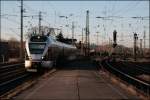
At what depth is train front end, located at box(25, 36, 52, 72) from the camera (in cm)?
3978

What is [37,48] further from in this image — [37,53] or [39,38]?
[39,38]

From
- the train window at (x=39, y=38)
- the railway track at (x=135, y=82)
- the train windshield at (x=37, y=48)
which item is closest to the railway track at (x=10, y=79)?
the train windshield at (x=37, y=48)

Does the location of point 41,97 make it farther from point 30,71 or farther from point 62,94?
point 30,71

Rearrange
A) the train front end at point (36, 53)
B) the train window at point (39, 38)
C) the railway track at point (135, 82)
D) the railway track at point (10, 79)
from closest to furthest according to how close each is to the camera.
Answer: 1. the railway track at point (135, 82)
2. the railway track at point (10, 79)
3. the train front end at point (36, 53)
4. the train window at point (39, 38)

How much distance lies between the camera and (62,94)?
62.2 ft

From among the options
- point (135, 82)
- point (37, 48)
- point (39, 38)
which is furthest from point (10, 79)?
point (135, 82)

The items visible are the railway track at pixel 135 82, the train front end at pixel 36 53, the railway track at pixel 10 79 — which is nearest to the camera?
the railway track at pixel 135 82

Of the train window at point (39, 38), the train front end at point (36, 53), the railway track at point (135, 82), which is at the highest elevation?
the train window at point (39, 38)

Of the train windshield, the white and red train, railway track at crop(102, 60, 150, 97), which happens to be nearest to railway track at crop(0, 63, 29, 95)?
the white and red train

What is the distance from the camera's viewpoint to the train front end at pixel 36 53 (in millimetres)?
39781

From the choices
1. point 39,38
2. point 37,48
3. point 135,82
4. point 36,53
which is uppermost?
point 39,38

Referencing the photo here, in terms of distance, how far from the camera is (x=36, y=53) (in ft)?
131

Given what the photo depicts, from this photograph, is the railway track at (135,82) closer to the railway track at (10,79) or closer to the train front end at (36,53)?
the train front end at (36,53)

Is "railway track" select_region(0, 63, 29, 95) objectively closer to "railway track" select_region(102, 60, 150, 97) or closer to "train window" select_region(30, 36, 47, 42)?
"train window" select_region(30, 36, 47, 42)
